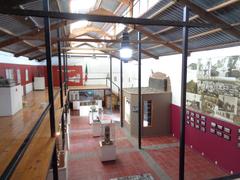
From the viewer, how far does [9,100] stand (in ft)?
19.5

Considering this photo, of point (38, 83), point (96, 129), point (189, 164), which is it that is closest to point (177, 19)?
point (189, 164)

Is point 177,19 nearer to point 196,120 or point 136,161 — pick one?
point 196,120

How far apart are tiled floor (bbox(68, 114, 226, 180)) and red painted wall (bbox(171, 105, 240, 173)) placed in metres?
0.29

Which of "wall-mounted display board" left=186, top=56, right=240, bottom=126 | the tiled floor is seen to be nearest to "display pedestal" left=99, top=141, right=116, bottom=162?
the tiled floor

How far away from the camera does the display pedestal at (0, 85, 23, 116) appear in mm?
5743

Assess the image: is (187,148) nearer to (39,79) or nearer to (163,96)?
(163,96)

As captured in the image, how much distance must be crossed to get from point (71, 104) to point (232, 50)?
43.2 ft

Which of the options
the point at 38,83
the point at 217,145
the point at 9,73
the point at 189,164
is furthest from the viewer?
the point at 38,83

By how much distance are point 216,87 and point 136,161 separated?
3.91m

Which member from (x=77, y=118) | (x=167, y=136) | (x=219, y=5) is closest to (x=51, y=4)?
(x=219, y=5)

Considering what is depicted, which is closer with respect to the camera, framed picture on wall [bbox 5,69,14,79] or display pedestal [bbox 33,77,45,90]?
framed picture on wall [bbox 5,69,14,79]

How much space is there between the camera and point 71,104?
53.3 feet

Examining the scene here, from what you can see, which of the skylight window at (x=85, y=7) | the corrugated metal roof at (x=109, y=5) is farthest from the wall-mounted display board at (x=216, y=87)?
the skylight window at (x=85, y=7)

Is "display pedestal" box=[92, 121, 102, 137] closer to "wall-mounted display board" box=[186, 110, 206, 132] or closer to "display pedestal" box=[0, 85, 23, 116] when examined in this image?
"display pedestal" box=[0, 85, 23, 116]
